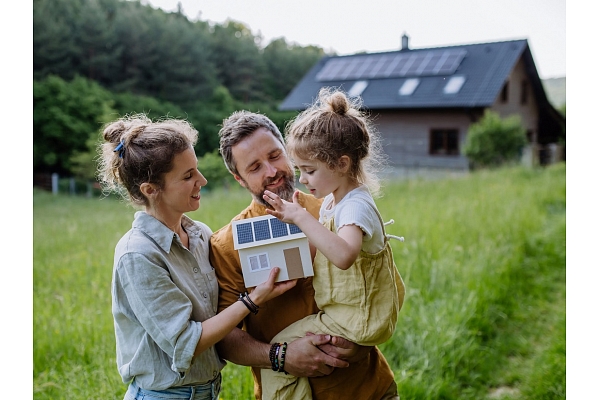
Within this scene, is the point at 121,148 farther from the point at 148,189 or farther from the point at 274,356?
the point at 274,356

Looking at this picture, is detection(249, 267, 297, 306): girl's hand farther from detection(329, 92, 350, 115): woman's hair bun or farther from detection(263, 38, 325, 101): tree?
detection(263, 38, 325, 101): tree

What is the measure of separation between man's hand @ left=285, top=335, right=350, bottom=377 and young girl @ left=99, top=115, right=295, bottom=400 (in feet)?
0.46

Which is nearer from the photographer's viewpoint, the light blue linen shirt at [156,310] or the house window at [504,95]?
the light blue linen shirt at [156,310]

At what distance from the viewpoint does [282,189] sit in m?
1.37

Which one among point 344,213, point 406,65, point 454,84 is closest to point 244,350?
point 344,213

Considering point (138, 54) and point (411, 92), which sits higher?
point (138, 54)

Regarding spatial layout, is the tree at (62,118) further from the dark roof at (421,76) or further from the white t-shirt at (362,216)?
the white t-shirt at (362,216)

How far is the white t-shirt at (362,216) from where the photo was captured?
3.59 ft

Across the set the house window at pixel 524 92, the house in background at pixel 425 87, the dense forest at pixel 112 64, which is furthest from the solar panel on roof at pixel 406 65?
the house window at pixel 524 92

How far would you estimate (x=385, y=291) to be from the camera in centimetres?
121

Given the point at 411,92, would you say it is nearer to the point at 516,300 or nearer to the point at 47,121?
the point at 516,300

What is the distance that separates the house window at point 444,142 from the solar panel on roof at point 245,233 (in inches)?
228

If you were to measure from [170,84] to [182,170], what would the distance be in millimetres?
4160
